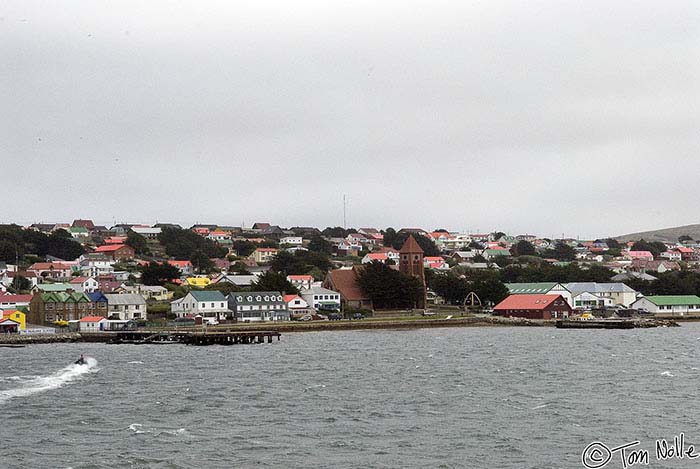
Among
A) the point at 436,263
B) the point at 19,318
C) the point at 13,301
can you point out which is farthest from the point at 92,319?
the point at 436,263

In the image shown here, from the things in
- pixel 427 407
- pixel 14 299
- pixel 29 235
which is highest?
pixel 29 235

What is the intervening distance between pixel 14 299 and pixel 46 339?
18031 millimetres

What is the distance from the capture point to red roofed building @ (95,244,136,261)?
135m

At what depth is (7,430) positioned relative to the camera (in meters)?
30.4

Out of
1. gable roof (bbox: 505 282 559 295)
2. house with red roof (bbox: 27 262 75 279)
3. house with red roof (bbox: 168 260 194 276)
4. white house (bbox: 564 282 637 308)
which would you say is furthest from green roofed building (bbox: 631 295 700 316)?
house with red roof (bbox: 27 262 75 279)

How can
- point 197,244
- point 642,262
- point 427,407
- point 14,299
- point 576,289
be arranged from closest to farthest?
point 427,407
point 14,299
point 576,289
point 197,244
point 642,262

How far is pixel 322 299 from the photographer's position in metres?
97.1

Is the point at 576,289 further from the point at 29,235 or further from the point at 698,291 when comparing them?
the point at 29,235

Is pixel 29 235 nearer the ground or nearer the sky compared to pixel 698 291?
nearer the sky

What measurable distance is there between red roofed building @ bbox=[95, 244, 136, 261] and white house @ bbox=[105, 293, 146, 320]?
48.6 metres

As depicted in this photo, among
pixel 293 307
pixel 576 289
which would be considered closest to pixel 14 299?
pixel 293 307

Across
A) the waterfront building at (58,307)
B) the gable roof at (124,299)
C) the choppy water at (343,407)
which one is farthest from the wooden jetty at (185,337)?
the gable roof at (124,299)

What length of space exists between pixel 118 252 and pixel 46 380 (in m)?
94.9

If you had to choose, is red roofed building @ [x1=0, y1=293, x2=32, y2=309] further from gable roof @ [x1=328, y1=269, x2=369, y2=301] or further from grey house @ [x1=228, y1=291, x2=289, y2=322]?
gable roof @ [x1=328, y1=269, x2=369, y2=301]
